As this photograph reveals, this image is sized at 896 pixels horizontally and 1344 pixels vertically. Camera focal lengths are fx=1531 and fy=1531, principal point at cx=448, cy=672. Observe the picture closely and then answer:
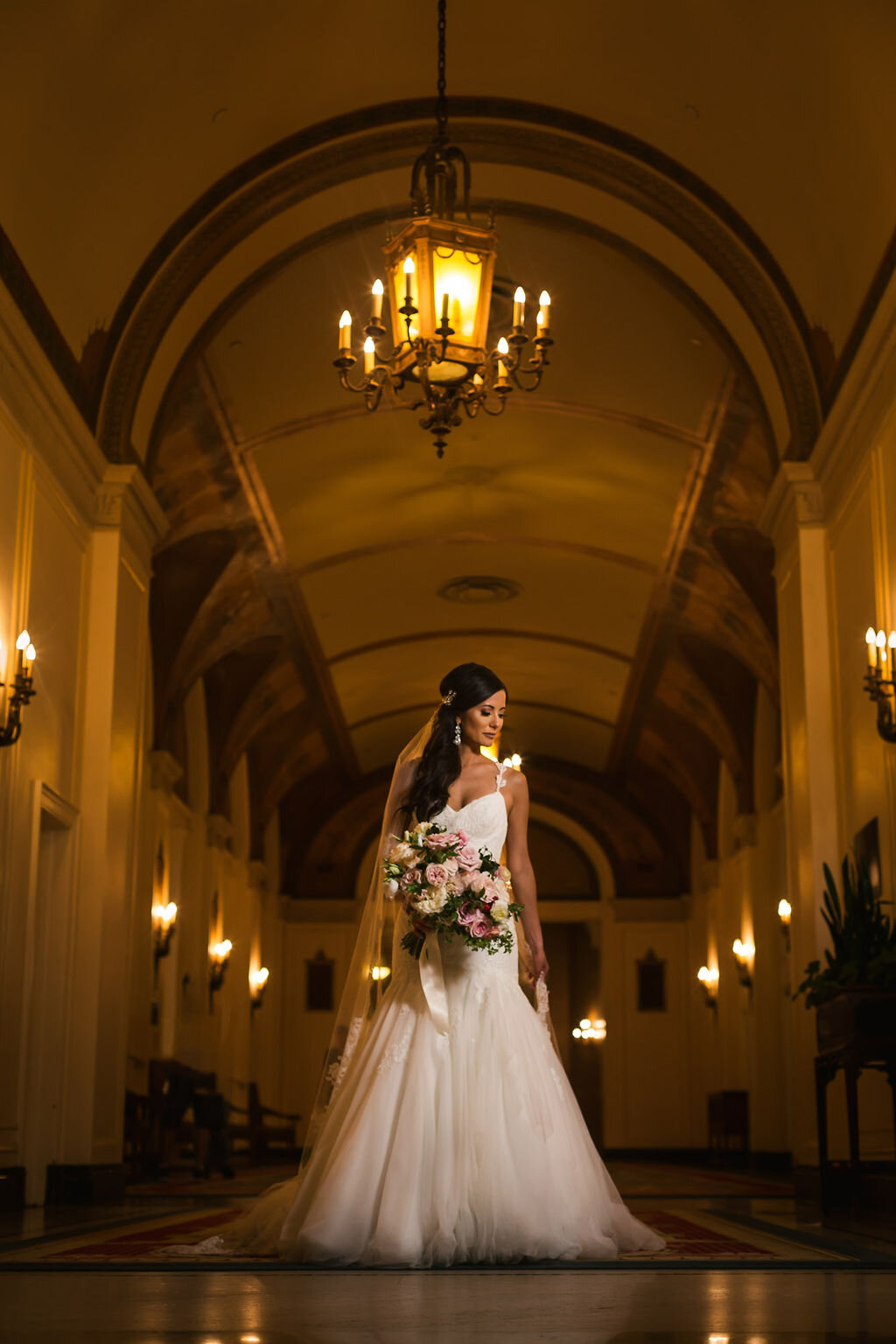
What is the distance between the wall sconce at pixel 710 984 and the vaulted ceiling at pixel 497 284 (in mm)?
5646

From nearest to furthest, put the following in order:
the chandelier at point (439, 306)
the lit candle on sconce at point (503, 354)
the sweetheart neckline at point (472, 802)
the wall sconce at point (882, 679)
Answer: the sweetheart neckline at point (472, 802) < the chandelier at point (439, 306) < the wall sconce at point (882, 679) < the lit candle on sconce at point (503, 354)

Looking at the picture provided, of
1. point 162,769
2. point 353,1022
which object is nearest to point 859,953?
point 353,1022

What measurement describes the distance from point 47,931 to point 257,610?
25.3 ft

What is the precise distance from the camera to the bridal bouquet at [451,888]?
4781mm

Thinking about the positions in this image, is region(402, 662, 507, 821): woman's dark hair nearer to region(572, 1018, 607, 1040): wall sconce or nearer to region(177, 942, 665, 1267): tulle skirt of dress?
region(177, 942, 665, 1267): tulle skirt of dress

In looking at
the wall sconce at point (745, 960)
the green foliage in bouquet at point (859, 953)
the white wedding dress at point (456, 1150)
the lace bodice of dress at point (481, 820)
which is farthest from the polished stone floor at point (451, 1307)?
the wall sconce at point (745, 960)

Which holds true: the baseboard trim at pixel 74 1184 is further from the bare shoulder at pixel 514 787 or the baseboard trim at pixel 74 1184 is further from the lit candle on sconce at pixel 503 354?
the lit candle on sconce at pixel 503 354

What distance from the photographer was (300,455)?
13.3 metres

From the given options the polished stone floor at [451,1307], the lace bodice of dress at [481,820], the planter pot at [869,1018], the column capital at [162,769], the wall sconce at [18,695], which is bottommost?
the polished stone floor at [451,1307]

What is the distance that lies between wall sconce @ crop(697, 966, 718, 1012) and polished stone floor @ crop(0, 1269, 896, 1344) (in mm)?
17937

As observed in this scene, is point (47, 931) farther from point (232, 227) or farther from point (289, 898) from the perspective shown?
point (289, 898)

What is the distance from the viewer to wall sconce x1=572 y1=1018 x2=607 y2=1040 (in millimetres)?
24188

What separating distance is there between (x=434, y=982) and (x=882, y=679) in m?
3.57

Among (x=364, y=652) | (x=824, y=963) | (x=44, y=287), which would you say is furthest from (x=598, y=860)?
(x=44, y=287)
